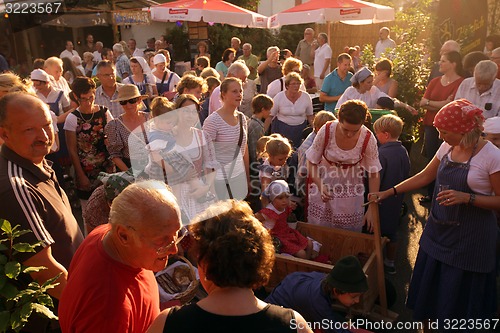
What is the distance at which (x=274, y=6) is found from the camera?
88.3 ft

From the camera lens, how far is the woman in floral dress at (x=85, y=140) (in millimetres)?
4695

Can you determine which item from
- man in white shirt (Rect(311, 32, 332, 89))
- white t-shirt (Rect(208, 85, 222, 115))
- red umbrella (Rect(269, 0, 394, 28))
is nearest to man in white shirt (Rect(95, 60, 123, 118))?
white t-shirt (Rect(208, 85, 222, 115))

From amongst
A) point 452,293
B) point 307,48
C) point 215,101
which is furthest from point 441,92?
point 307,48

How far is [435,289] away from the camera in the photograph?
3.30m

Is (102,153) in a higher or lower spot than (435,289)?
higher

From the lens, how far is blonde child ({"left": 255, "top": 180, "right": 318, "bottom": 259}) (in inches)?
161

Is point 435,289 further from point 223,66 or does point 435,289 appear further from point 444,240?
point 223,66

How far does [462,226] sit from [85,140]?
12.7 feet

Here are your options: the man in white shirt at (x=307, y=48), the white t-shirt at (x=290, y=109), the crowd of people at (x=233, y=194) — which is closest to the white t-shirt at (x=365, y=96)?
A: the crowd of people at (x=233, y=194)

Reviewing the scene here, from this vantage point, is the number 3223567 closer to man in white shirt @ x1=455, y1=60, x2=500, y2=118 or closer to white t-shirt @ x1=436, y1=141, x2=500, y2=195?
man in white shirt @ x1=455, y1=60, x2=500, y2=118

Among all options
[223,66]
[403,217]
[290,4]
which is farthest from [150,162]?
[290,4]

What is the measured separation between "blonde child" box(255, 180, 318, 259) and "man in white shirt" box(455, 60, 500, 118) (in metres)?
3.21

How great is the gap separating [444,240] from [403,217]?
2.90m

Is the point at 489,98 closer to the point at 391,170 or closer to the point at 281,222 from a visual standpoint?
the point at 391,170
